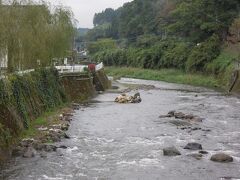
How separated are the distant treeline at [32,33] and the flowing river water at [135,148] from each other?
5724 millimetres

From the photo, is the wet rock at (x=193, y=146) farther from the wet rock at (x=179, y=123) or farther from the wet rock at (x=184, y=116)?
the wet rock at (x=184, y=116)

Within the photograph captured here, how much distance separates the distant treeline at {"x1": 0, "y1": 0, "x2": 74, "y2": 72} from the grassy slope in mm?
26572

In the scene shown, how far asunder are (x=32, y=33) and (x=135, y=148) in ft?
50.4

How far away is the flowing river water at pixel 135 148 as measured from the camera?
18953 millimetres

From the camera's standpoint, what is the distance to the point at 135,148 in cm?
2378

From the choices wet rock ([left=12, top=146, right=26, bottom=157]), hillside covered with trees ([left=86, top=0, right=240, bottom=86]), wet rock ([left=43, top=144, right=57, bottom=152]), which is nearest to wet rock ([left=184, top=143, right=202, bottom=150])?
wet rock ([left=43, top=144, right=57, bottom=152])

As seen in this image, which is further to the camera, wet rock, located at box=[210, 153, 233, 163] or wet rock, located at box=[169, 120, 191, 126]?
wet rock, located at box=[169, 120, 191, 126]

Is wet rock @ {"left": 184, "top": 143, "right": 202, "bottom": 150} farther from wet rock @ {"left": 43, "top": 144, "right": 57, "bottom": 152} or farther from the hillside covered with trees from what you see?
the hillside covered with trees

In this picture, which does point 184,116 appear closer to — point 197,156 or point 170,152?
point 170,152

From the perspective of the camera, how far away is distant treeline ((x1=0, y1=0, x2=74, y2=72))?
87.9 ft

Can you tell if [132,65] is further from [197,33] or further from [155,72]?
[197,33]

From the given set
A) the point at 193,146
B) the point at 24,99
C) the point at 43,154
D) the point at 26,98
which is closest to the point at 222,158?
the point at 193,146

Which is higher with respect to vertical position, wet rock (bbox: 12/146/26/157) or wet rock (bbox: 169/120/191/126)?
wet rock (bbox: 12/146/26/157)

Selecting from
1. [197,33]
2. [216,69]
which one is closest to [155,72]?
[197,33]
